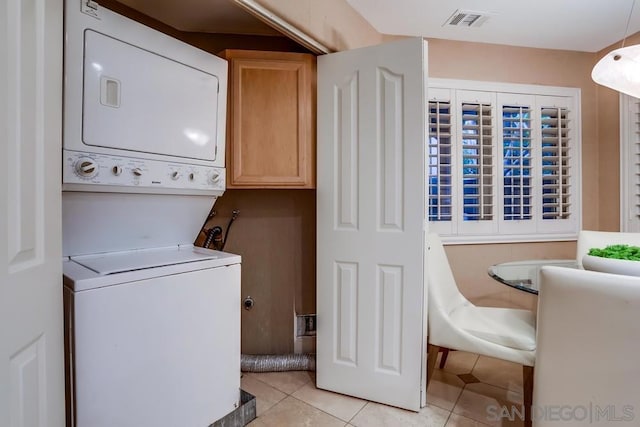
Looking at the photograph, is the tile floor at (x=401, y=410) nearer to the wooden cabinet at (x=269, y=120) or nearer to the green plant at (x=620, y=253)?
the green plant at (x=620, y=253)

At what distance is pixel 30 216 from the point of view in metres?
0.81

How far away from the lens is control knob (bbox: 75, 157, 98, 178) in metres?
1.19

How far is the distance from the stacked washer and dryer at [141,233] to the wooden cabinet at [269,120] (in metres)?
0.13

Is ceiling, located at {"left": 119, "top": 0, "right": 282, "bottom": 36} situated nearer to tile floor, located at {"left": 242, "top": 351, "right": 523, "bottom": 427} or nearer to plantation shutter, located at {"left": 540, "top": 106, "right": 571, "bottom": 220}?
tile floor, located at {"left": 242, "top": 351, "right": 523, "bottom": 427}

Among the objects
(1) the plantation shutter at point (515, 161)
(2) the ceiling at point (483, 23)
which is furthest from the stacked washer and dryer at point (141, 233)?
(1) the plantation shutter at point (515, 161)

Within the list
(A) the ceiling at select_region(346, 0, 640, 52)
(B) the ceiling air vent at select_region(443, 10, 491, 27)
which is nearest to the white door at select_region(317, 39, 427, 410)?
(A) the ceiling at select_region(346, 0, 640, 52)

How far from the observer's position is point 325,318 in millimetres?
1915

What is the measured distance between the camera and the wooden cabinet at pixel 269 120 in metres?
1.83

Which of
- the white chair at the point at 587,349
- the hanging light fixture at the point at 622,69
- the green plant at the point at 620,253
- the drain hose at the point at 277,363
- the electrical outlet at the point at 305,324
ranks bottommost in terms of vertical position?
the drain hose at the point at 277,363

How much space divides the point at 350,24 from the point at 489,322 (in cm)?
207

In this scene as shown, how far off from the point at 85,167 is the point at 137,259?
1.40 feet

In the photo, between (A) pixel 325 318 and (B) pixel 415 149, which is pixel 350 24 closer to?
(B) pixel 415 149

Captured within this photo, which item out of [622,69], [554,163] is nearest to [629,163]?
[554,163]

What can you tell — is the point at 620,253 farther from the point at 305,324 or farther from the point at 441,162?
the point at 305,324
